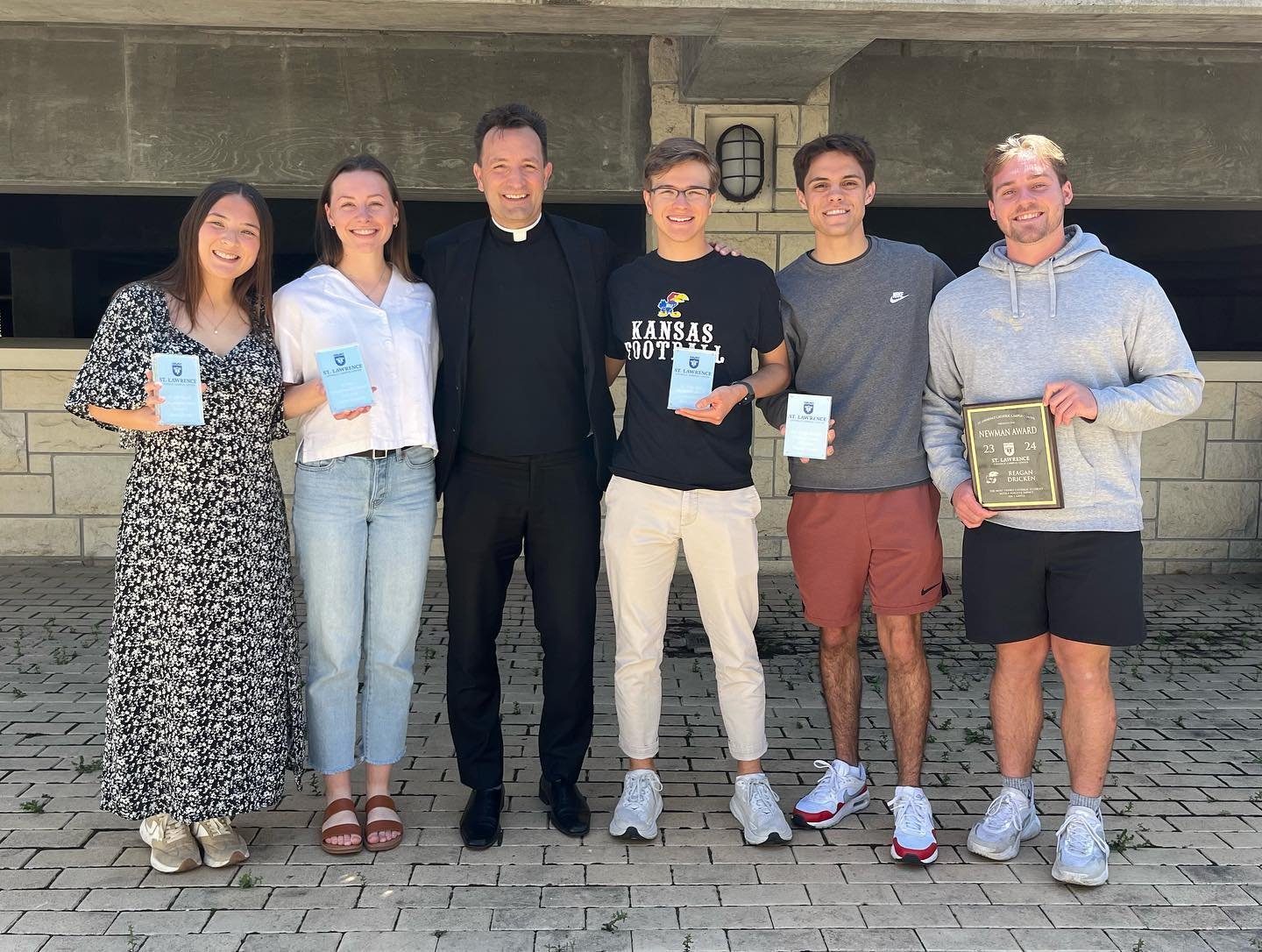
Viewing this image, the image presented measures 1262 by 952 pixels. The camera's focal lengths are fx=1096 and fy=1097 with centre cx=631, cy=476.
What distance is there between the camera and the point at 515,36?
7281 mm

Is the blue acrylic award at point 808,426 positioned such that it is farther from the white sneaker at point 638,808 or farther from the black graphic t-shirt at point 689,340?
the white sneaker at point 638,808

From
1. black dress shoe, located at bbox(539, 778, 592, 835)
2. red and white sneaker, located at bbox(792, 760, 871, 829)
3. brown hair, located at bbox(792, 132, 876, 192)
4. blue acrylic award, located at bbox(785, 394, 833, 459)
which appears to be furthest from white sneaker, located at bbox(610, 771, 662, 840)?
brown hair, located at bbox(792, 132, 876, 192)

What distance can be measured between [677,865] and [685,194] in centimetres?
223

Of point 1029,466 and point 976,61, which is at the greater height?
point 976,61

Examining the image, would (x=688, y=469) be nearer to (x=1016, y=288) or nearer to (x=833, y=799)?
(x=1016, y=288)

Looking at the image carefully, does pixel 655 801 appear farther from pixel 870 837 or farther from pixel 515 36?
pixel 515 36

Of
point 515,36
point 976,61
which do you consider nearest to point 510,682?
point 515,36

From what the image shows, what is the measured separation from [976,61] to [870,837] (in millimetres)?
5618

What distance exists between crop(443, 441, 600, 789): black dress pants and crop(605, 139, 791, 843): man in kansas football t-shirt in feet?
0.41

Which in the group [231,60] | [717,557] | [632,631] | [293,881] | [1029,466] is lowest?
[293,881]

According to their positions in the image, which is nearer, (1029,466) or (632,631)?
(1029,466)

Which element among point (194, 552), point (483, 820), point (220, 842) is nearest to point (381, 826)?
point (483, 820)

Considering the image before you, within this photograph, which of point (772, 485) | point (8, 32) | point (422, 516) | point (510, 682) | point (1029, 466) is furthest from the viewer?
point (772, 485)

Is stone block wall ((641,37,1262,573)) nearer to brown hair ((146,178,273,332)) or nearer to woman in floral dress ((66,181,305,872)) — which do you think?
→ brown hair ((146,178,273,332))
